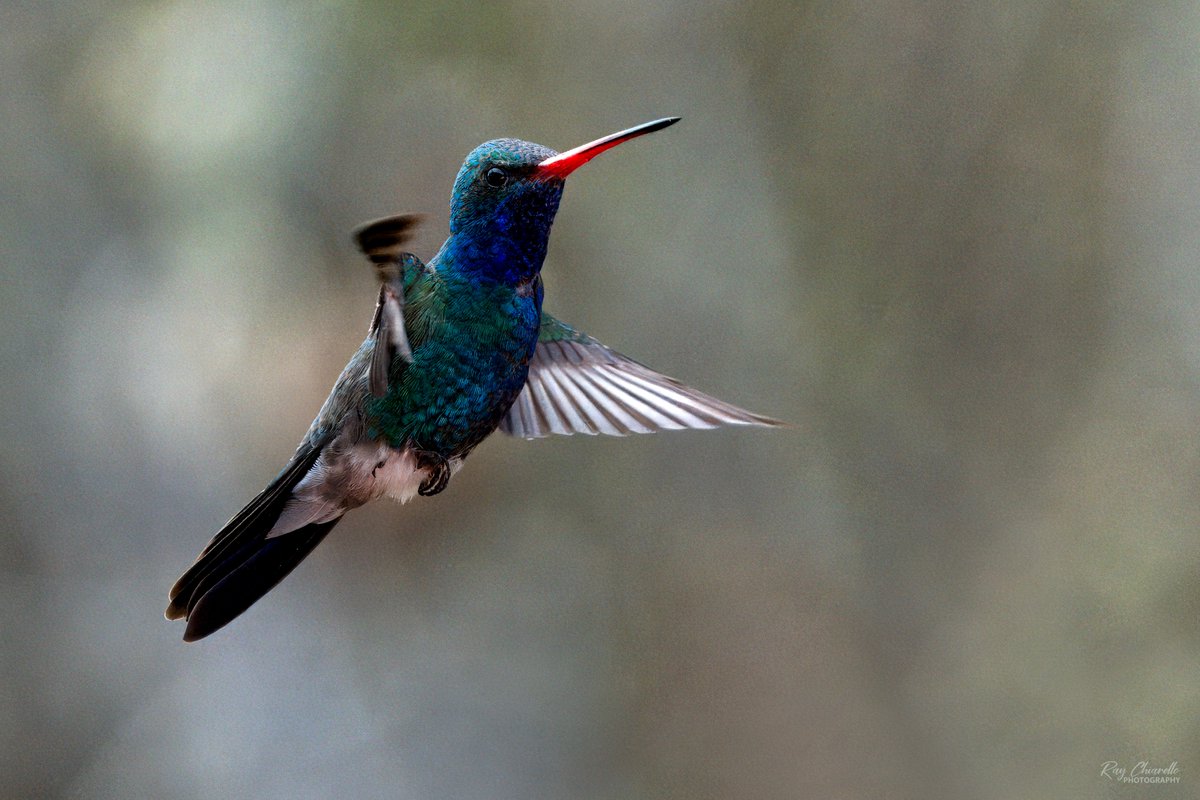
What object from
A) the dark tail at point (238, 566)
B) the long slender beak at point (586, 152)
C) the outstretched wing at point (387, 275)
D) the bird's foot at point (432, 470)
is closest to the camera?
the outstretched wing at point (387, 275)

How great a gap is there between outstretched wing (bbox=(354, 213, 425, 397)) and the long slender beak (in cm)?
17

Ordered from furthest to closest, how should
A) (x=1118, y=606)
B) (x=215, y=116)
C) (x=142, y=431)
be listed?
(x=1118, y=606) < (x=142, y=431) < (x=215, y=116)

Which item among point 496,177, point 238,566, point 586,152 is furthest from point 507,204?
point 238,566

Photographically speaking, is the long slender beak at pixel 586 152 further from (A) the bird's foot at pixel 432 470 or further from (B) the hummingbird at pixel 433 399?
(A) the bird's foot at pixel 432 470

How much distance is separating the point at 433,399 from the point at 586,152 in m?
0.40

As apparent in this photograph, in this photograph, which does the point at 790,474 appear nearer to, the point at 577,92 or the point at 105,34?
the point at 577,92

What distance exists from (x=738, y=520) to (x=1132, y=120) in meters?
1.55

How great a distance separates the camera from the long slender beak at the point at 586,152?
1074mm

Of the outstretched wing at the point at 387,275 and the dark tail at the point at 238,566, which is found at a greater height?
the outstretched wing at the point at 387,275

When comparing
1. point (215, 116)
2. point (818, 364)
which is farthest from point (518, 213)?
point (818, 364)

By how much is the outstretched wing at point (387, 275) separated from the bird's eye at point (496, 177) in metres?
0.13

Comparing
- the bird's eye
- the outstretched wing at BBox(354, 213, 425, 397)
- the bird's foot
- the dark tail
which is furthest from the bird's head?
the dark tail

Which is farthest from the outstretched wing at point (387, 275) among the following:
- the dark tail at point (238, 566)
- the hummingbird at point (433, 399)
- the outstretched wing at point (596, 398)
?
the outstretched wing at point (596, 398)

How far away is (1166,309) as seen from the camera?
11.0ft
